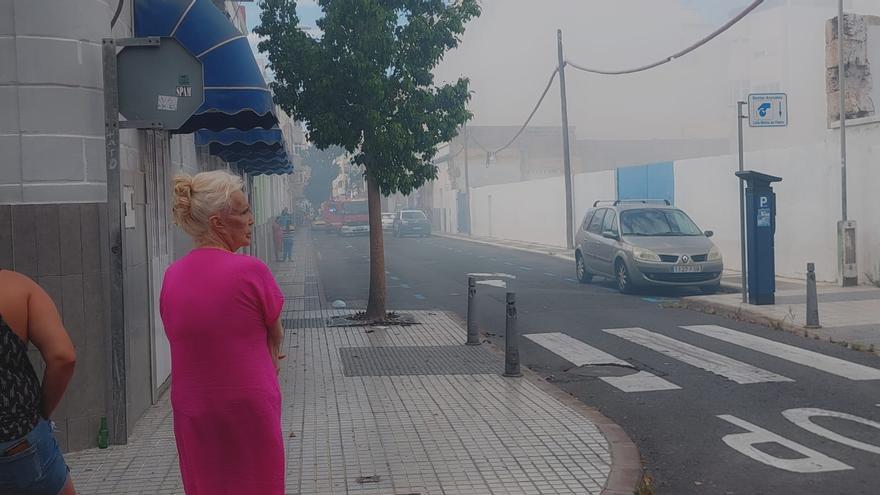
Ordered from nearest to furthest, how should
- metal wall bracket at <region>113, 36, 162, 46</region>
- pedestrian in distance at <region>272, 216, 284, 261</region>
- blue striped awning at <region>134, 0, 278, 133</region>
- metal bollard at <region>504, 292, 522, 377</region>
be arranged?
metal wall bracket at <region>113, 36, 162, 46</region>
blue striped awning at <region>134, 0, 278, 133</region>
metal bollard at <region>504, 292, 522, 377</region>
pedestrian in distance at <region>272, 216, 284, 261</region>

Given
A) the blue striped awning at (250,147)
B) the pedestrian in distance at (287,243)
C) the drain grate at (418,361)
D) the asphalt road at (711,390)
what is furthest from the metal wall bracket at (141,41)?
the pedestrian in distance at (287,243)

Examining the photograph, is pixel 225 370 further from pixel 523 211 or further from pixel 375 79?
pixel 523 211

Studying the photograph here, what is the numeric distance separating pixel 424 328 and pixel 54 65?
7819 millimetres

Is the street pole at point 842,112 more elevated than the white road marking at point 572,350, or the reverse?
the street pole at point 842,112

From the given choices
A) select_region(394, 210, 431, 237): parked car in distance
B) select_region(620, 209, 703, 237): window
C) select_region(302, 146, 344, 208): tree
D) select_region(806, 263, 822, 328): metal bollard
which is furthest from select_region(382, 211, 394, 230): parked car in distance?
select_region(302, 146, 344, 208): tree

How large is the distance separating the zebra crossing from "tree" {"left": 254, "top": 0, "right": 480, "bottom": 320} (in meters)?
3.28

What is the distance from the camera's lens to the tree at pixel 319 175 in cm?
10906

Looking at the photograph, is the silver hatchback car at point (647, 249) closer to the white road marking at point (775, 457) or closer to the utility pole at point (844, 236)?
the utility pole at point (844, 236)

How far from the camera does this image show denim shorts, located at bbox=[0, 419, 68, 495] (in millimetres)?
3219

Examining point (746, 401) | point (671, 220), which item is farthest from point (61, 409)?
point (671, 220)

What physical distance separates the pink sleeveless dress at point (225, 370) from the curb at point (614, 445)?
9.78 feet

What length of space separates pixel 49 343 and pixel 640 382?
23.0 ft

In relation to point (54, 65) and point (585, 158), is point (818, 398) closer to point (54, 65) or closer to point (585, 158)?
point (54, 65)

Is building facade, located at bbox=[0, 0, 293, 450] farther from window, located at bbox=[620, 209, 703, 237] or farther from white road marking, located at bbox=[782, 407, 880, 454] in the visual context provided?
window, located at bbox=[620, 209, 703, 237]
